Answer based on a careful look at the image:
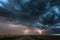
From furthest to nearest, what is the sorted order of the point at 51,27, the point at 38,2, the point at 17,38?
the point at 17,38 → the point at 51,27 → the point at 38,2

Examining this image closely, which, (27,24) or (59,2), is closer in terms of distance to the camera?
(59,2)

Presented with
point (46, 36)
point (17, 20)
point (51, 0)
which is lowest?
point (46, 36)

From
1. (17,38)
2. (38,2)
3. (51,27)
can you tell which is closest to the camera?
(38,2)

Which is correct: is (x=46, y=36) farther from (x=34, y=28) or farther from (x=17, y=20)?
(x=17, y=20)

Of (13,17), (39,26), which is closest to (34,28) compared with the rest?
(39,26)

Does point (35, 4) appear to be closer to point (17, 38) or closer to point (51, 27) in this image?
point (51, 27)

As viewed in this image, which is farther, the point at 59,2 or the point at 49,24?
the point at 49,24

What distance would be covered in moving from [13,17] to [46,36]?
354 centimetres

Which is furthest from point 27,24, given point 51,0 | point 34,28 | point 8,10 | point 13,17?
point 51,0

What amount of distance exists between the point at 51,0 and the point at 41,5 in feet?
3.05

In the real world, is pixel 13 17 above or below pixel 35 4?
below

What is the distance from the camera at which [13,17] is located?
33.5ft

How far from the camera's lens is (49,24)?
1047 centimetres

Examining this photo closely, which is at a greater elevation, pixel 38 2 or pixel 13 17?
pixel 38 2
